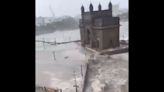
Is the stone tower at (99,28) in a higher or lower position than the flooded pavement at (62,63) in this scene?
higher

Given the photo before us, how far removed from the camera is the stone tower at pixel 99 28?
96cm

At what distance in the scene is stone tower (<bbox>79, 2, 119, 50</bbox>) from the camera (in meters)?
0.96

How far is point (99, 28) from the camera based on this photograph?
3.30 ft

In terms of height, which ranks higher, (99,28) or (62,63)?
(99,28)

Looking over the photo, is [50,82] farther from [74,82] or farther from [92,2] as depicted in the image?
[92,2]

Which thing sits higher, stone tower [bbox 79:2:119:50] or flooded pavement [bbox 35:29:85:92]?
stone tower [bbox 79:2:119:50]
